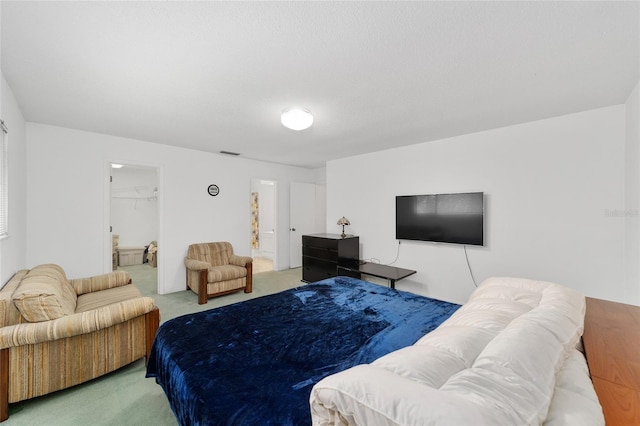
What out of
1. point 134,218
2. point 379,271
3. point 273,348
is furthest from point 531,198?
point 134,218

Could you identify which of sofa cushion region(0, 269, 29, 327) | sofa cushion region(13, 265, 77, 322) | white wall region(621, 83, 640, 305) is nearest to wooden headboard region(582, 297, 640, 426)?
white wall region(621, 83, 640, 305)

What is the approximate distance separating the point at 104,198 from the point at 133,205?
3.64 metres

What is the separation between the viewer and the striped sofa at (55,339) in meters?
1.75

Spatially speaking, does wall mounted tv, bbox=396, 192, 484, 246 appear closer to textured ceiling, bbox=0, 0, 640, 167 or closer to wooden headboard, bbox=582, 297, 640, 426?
textured ceiling, bbox=0, 0, 640, 167

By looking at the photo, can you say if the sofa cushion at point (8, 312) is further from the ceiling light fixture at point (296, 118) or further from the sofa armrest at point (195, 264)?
the ceiling light fixture at point (296, 118)

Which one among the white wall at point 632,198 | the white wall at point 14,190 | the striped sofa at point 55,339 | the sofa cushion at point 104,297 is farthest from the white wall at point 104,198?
the white wall at point 632,198

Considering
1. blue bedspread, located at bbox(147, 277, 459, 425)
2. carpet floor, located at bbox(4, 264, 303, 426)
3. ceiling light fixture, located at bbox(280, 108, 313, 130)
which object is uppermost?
ceiling light fixture, located at bbox(280, 108, 313, 130)

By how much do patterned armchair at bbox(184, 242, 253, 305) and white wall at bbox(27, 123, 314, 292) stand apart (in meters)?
0.28

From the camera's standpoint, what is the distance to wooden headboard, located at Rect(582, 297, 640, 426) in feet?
2.36

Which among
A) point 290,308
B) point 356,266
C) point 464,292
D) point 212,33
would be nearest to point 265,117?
point 212,33

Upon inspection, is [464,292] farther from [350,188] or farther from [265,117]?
[265,117]

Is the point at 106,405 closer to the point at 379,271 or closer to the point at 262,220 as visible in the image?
the point at 379,271

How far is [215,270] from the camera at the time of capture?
4027 millimetres

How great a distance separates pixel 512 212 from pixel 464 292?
4.06ft
